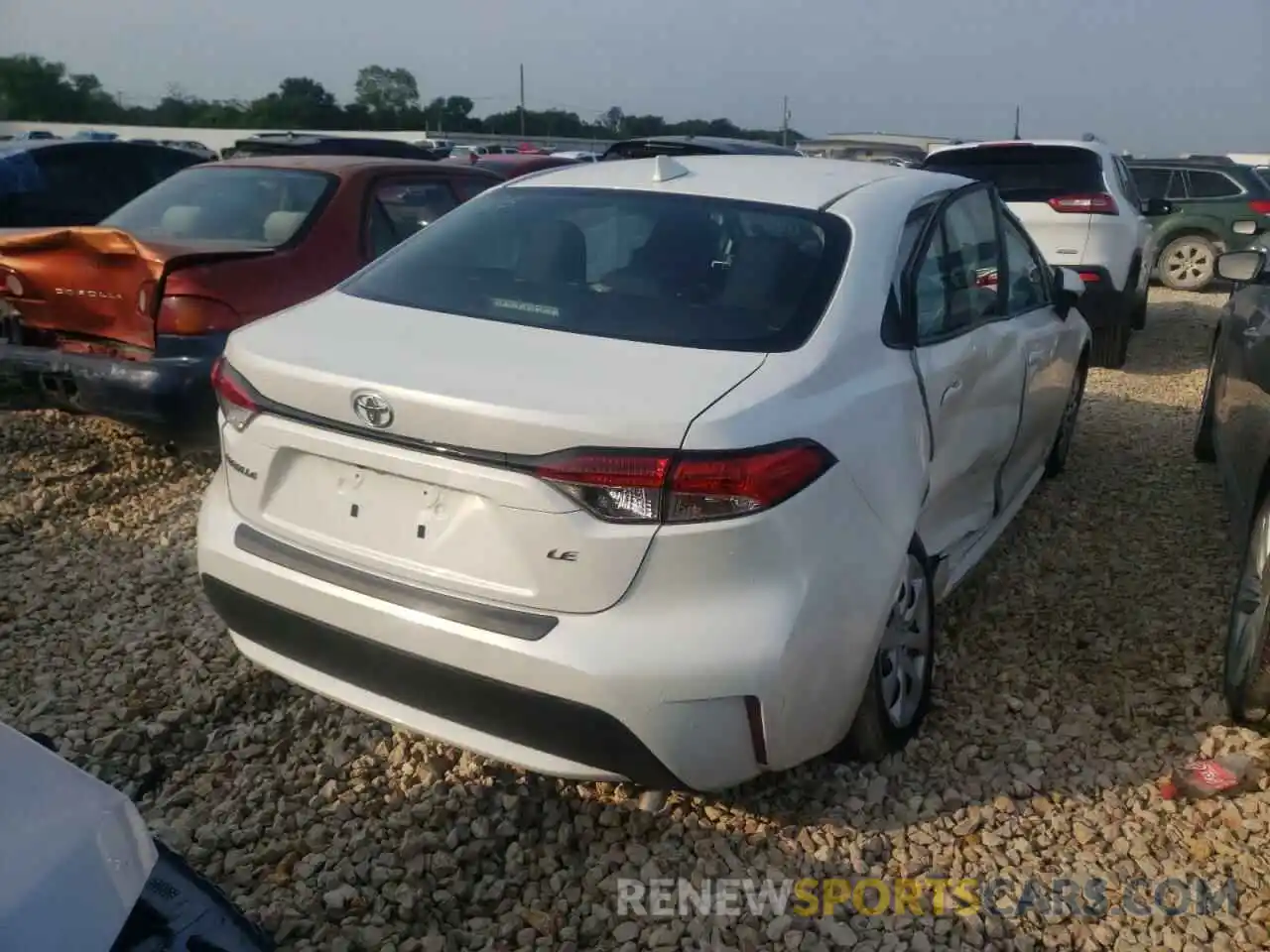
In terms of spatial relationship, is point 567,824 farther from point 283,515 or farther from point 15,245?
point 15,245

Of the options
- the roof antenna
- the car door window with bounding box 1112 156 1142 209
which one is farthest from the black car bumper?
the car door window with bounding box 1112 156 1142 209

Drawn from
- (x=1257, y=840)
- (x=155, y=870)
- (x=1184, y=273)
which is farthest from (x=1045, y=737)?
(x=1184, y=273)

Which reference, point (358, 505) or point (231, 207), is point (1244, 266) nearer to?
point (358, 505)

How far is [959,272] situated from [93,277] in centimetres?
356

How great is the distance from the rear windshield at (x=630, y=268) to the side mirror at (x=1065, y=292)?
6.69ft

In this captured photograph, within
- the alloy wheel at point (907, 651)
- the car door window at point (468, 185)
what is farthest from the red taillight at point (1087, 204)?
the alloy wheel at point (907, 651)

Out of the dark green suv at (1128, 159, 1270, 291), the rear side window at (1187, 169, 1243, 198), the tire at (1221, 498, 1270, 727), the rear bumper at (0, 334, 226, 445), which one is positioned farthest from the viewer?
the rear side window at (1187, 169, 1243, 198)

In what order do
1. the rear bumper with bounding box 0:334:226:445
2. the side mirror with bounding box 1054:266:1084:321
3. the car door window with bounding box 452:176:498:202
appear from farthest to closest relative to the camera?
the car door window with bounding box 452:176:498:202 → the side mirror with bounding box 1054:266:1084:321 → the rear bumper with bounding box 0:334:226:445

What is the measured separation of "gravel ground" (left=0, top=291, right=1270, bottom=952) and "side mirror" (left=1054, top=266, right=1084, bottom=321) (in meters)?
1.16

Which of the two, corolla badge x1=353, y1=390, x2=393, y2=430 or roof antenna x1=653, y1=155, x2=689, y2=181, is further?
roof antenna x1=653, y1=155, x2=689, y2=181

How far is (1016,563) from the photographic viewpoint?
4316 millimetres

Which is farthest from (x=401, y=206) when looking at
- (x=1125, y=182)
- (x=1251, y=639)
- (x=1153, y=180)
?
(x=1153, y=180)

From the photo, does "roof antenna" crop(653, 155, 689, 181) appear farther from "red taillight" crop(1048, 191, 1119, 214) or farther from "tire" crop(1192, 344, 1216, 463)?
"red taillight" crop(1048, 191, 1119, 214)

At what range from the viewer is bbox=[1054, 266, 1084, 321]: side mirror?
450cm
